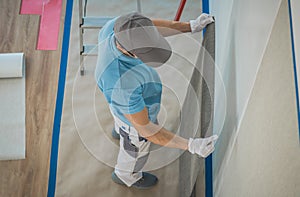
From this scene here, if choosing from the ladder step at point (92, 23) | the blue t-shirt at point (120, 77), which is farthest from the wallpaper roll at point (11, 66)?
the blue t-shirt at point (120, 77)

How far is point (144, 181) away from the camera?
93.1 inches

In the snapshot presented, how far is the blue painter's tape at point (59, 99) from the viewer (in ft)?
7.99

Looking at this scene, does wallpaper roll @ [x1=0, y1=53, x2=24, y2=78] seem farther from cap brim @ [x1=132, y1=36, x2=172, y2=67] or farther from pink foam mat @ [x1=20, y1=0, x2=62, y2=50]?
cap brim @ [x1=132, y1=36, x2=172, y2=67]

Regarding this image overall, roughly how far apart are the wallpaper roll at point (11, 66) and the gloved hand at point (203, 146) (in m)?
1.39

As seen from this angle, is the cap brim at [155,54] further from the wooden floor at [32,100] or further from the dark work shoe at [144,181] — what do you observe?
the wooden floor at [32,100]

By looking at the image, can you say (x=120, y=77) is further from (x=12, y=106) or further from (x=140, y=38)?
(x=12, y=106)

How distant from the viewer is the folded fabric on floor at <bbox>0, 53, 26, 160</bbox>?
8.31 ft

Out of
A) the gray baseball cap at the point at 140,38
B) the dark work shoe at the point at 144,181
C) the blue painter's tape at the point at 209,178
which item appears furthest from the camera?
the dark work shoe at the point at 144,181

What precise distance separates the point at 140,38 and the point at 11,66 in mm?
1435

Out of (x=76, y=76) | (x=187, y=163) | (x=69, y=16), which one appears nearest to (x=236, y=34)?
(x=187, y=163)

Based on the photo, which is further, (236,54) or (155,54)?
(236,54)

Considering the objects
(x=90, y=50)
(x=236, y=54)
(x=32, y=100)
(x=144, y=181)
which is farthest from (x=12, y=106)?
(x=236, y=54)

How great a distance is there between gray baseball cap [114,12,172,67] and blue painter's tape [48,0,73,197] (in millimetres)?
1152

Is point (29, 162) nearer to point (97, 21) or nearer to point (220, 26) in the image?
point (97, 21)
